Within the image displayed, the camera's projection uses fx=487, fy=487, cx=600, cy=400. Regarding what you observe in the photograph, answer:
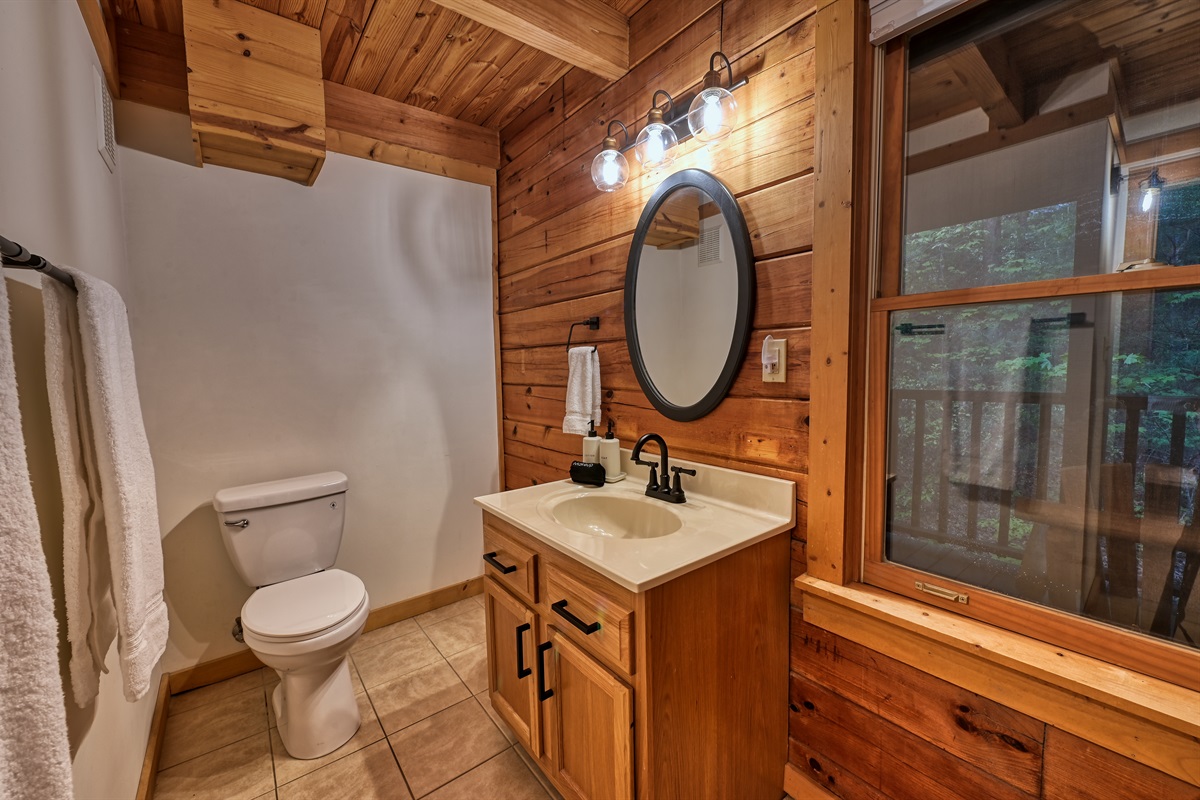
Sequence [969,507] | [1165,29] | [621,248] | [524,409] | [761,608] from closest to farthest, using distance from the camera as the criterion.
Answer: [1165,29] < [969,507] < [761,608] < [621,248] < [524,409]

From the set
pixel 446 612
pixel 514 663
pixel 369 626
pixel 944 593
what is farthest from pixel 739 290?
pixel 369 626

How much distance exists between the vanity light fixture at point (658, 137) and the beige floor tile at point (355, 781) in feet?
6.96

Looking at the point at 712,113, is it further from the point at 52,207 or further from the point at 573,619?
the point at 52,207

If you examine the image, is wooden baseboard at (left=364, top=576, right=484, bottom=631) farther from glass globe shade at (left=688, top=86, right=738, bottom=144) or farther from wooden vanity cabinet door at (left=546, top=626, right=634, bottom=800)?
glass globe shade at (left=688, top=86, right=738, bottom=144)

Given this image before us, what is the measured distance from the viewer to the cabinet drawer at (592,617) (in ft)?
3.45

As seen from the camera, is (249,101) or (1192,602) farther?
(249,101)

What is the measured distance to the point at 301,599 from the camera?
5.60 ft

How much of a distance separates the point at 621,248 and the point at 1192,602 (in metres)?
1.67

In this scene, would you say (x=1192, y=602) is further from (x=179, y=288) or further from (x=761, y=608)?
(x=179, y=288)

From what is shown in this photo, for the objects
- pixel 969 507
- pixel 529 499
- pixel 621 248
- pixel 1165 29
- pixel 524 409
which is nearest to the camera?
pixel 1165 29

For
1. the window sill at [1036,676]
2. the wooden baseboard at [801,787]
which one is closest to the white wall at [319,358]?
the wooden baseboard at [801,787]

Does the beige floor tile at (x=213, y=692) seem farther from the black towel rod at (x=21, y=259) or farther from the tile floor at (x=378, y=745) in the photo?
the black towel rod at (x=21, y=259)

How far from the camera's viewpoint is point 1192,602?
854mm

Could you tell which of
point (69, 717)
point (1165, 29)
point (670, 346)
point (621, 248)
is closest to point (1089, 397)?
point (1165, 29)
